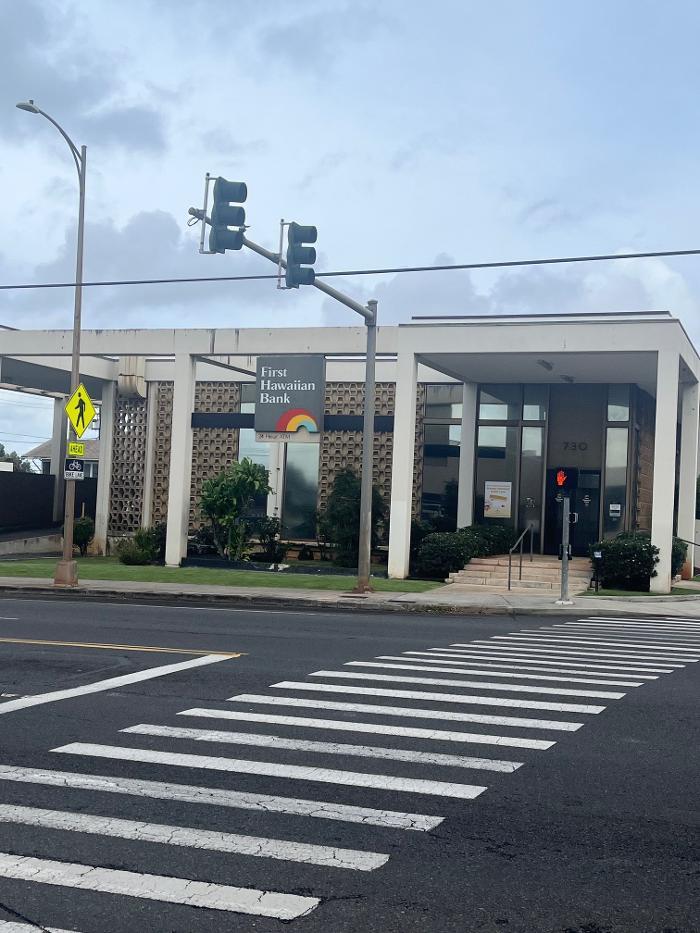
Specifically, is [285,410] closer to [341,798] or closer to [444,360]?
[444,360]

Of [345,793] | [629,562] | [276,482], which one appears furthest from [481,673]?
[276,482]

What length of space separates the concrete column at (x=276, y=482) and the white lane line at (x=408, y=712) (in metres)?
26.6

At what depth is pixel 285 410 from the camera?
3238 centimetres

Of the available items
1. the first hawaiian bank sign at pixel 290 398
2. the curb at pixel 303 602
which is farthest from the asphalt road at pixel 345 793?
the first hawaiian bank sign at pixel 290 398

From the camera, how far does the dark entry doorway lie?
34.0 meters

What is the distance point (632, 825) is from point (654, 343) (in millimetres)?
22862

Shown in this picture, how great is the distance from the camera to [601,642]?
1644 centimetres

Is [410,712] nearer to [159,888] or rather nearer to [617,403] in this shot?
[159,888]

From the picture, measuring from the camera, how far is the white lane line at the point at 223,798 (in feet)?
21.8

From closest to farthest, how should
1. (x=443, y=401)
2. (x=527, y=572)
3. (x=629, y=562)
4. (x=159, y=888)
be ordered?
(x=159, y=888)
(x=629, y=562)
(x=527, y=572)
(x=443, y=401)

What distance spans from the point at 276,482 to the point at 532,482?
8.90 m

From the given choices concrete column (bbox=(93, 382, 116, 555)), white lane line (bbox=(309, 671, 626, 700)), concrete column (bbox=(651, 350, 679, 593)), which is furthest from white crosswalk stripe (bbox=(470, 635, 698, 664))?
concrete column (bbox=(93, 382, 116, 555))

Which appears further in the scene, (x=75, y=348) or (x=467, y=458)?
(x=467, y=458)

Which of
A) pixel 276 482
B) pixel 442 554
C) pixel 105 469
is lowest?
pixel 442 554
